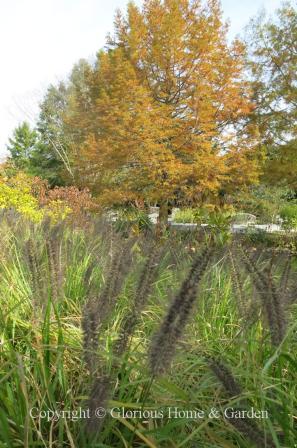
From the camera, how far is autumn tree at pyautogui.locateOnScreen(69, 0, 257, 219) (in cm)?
1073

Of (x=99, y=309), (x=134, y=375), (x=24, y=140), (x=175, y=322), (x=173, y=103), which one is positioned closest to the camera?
(x=175, y=322)

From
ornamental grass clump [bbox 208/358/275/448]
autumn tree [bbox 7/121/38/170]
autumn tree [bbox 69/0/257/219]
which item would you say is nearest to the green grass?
ornamental grass clump [bbox 208/358/275/448]

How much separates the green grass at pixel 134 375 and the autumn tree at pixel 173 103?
8186 mm

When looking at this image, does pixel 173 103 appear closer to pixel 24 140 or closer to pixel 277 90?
pixel 277 90

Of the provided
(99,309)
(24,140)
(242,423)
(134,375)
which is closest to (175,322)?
(242,423)

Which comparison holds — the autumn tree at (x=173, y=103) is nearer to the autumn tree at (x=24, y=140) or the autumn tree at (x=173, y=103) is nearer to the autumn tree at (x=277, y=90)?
the autumn tree at (x=277, y=90)

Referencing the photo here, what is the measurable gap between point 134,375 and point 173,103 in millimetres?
11378

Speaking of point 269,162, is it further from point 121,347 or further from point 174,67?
point 121,347

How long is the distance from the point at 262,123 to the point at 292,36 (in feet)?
9.39

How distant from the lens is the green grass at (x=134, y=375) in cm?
109

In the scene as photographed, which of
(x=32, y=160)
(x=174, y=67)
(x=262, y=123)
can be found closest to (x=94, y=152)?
(x=174, y=67)

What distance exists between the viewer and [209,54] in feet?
37.2

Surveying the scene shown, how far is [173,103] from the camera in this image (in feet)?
39.8

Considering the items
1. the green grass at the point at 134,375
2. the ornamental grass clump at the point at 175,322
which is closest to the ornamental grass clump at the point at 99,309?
the green grass at the point at 134,375
